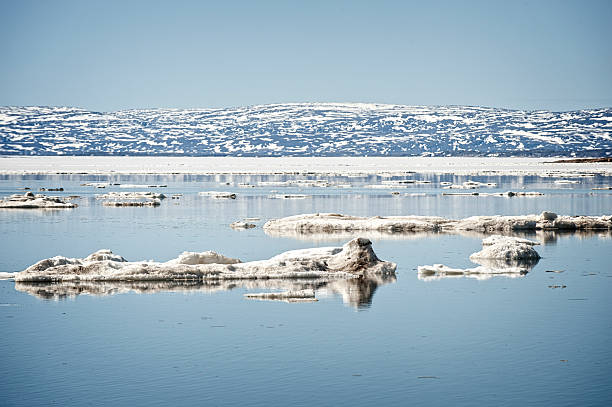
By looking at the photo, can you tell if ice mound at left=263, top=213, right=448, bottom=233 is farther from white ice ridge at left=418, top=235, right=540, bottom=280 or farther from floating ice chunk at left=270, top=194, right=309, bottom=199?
floating ice chunk at left=270, top=194, right=309, bottom=199

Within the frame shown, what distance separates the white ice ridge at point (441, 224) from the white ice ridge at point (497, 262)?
132 inches

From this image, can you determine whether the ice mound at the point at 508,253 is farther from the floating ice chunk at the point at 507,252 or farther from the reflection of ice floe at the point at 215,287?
the reflection of ice floe at the point at 215,287

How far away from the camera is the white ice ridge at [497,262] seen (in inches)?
510

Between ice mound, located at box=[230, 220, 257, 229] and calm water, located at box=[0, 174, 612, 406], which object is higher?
ice mound, located at box=[230, 220, 257, 229]

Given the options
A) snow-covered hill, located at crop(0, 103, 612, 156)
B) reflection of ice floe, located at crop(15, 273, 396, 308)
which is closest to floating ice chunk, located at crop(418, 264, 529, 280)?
reflection of ice floe, located at crop(15, 273, 396, 308)

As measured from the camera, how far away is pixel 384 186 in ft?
132

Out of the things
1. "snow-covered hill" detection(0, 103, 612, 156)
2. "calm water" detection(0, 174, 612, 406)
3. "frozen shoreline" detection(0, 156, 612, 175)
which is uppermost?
"snow-covered hill" detection(0, 103, 612, 156)

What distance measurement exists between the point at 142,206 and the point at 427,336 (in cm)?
1880

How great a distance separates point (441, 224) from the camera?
751 inches

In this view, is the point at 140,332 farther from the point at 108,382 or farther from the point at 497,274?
the point at 497,274

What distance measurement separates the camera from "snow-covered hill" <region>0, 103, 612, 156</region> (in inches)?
6501

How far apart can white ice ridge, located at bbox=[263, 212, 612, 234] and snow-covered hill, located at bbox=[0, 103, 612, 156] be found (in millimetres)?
138275

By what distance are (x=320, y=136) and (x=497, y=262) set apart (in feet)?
565

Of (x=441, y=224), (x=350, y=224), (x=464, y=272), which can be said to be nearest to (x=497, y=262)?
(x=464, y=272)
